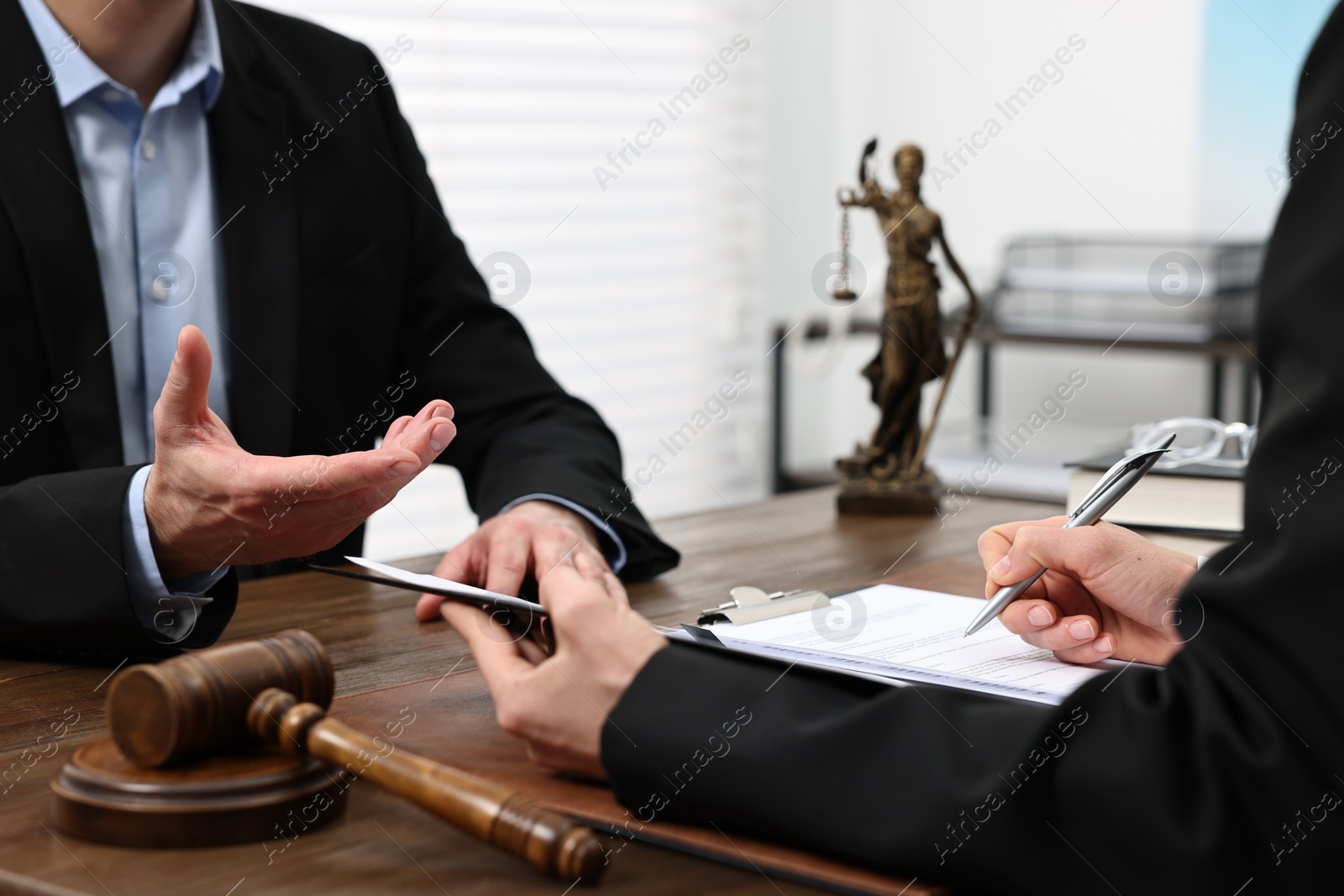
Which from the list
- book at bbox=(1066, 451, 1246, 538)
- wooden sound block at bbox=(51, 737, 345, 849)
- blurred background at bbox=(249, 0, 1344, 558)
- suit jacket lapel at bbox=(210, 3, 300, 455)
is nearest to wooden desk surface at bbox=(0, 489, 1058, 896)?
wooden sound block at bbox=(51, 737, 345, 849)

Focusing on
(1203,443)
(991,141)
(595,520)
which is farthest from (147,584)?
(991,141)

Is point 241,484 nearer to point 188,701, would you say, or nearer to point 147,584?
point 147,584

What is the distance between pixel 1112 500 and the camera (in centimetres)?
99

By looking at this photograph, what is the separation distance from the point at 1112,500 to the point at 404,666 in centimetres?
53

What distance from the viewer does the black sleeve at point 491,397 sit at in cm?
136

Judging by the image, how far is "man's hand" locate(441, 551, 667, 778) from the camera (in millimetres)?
725

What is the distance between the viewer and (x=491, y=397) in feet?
5.38

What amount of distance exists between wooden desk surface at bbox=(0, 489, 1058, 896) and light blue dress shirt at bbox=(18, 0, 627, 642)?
1.21 feet

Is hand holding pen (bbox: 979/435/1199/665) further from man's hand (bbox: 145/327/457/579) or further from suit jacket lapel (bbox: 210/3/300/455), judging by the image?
suit jacket lapel (bbox: 210/3/300/455)

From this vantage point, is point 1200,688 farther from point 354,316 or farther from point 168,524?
point 354,316

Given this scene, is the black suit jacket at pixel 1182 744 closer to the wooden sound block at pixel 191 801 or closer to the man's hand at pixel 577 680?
the man's hand at pixel 577 680

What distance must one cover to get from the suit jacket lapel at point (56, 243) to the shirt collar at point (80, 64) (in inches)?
1.2

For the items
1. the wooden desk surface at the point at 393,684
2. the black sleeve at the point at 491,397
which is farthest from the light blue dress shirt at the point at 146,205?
the wooden desk surface at the point at 393,684

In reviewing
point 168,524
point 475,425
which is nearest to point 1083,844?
point 168,524
